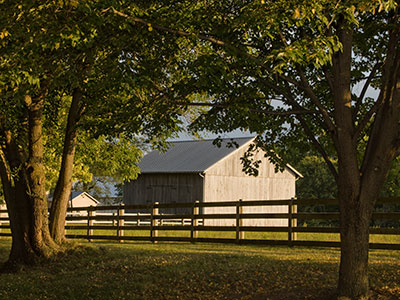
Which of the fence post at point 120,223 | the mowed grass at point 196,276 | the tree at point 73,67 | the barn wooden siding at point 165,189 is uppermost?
the tree at point 73,67

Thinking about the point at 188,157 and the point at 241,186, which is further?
the point at 188,157

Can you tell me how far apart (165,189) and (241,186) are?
5599 millimetres

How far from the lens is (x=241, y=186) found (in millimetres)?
43719

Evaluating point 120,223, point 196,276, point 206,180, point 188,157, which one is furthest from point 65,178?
point 188,157

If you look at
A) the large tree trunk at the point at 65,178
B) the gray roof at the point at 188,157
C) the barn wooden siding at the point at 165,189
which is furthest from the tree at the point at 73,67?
the barn wooden siding at the point at 165,189

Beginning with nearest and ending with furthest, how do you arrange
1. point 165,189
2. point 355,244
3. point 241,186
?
point 355,244, point 241,186, point 165,189

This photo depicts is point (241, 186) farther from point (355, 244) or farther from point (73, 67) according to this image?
point (355, 244)

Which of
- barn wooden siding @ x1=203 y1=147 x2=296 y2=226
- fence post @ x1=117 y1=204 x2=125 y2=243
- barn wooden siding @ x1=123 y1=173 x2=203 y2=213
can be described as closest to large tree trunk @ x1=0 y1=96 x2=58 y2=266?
fence post @ x1=117 y1=204 x2=125 y2=243

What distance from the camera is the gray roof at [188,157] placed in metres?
42.6

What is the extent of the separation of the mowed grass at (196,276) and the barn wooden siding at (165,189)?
84.2 feet

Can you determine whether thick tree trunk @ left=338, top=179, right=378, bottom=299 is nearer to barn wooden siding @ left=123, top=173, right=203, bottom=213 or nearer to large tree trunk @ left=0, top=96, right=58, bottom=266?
large tree trunk @ left=0, top=96, right=58, bottom=266

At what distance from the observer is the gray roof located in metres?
42.6

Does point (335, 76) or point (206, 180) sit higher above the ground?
point (335, 76)

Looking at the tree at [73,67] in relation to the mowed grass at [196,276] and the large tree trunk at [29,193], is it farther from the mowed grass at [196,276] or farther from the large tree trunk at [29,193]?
the mowed grass at [196,276]
